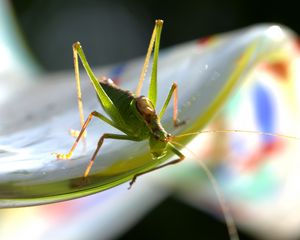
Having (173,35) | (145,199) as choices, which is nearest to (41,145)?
(145,199)

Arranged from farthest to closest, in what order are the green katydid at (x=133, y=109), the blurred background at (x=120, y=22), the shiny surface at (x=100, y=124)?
the blurred background at (x=120, y=22)
the green katydid at (x=133, y=109)
the shiny surface at (x=100, y=124)

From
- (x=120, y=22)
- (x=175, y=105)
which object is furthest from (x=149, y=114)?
(x=120, y=22)

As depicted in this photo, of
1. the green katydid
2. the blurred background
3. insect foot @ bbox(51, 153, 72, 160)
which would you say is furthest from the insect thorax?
the blurred background

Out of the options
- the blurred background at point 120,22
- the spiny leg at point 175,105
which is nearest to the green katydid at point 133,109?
the spiny leg at point 175,105

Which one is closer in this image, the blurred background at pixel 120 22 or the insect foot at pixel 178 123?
the insect foot at pixel 178 123

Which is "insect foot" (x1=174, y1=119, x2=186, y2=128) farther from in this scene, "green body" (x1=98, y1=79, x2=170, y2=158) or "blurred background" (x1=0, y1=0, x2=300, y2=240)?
"blurred background" (x1=0, y1=0, x2=300, y2=240)

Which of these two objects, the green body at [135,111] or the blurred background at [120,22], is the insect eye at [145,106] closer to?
the green body at [135,111]

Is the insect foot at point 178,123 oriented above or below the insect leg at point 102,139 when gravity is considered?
above

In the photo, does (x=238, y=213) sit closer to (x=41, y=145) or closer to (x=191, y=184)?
(x=191, y=184)
